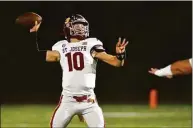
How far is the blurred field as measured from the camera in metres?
10.3

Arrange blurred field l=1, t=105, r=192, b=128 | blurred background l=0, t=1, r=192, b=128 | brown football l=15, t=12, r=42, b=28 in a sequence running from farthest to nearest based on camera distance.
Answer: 1. blurred background l=0, t=1, r=192, b=128
2. blurred field l=1, t=105, r=192, b=128
3. brown football l=15, t=12, r=42, b=28

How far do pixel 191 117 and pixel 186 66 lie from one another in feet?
22.5

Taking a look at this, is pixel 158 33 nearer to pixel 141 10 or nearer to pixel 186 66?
pixel 141 10

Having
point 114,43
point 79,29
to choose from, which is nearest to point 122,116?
point 79,29

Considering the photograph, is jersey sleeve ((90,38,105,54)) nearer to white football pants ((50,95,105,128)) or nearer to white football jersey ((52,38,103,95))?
white football jersey ((52,38,103,95))

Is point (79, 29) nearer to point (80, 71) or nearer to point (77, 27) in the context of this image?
point (77, 27)

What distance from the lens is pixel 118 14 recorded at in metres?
18.7

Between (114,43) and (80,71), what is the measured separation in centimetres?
1210

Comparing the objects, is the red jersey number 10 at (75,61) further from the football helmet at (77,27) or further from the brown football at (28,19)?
the brown football at (28,19)

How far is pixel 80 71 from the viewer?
5.86m

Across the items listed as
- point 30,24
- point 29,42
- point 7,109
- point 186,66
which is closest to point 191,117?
point 7,109

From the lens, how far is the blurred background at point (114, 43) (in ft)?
59.2

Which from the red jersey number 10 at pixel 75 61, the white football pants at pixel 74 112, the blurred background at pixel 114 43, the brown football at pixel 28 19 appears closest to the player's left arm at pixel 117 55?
the red jersey number 10 at pixel 75 61

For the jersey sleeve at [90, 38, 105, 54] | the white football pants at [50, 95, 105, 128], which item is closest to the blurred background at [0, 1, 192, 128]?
the jersey sleeve at [90, 38, 105, 54]
